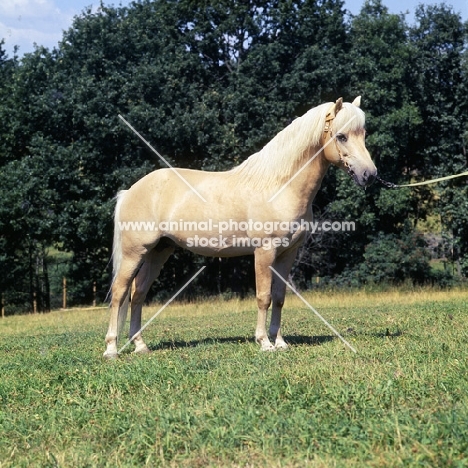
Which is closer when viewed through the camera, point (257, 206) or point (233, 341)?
point (257, 206)

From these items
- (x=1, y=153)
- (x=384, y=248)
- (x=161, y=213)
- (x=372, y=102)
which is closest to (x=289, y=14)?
(x=372, y=102)

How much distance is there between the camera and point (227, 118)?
26656mm

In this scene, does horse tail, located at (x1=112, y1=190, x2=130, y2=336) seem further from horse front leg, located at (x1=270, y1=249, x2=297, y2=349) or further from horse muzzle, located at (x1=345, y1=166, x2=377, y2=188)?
horse muzzle, located at (x1=345, y1=166, x2=377, y2=188)

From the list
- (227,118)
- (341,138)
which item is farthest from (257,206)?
(227,118)

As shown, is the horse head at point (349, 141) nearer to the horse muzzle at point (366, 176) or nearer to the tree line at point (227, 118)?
the horse muzzle at point (366, 176)

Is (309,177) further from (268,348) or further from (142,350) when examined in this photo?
(142,350)

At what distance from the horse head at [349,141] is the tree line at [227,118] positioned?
1796 centimetres

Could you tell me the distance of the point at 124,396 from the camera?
212 inches

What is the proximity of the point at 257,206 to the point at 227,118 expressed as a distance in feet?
63.8

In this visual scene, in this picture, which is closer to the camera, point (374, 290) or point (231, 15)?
point (374, 290)

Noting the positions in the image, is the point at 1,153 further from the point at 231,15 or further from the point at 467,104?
the point at 467,104

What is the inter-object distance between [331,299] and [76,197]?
12.1 m

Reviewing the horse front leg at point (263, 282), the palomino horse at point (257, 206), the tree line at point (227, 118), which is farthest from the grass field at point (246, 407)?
the tree line at point (227, 118)

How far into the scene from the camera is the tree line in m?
25.8
